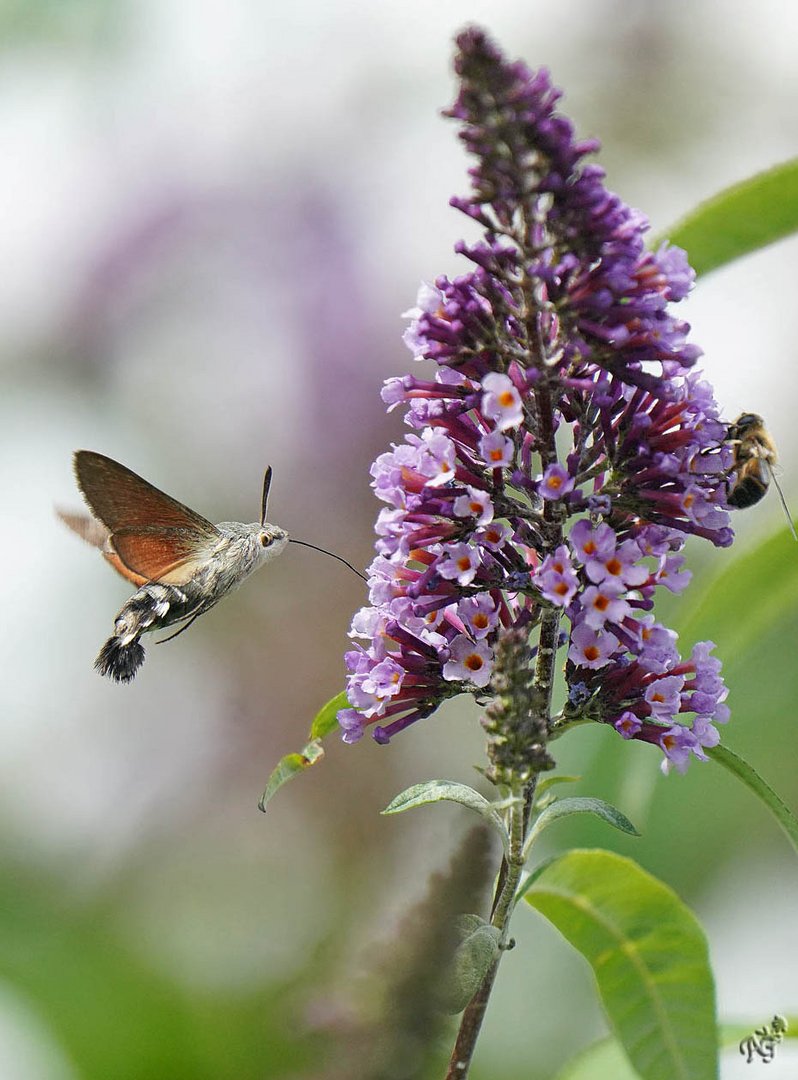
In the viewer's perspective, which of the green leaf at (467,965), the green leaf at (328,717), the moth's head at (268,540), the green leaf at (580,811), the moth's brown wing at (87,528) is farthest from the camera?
the moth's brown wing at (87,528)

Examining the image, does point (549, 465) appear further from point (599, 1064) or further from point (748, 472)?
point (599, 1064)

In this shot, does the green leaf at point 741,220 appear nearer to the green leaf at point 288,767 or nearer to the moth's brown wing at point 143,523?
the green leaf at point 288,767

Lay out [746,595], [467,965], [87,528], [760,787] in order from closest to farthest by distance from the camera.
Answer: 1. [467,965]
2. [760,787]
3. [746,595]
4. [87,528]

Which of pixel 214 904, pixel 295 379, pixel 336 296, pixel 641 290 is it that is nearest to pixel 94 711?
pixel 214 904

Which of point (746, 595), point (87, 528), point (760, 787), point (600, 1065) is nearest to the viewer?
point (760, 787)

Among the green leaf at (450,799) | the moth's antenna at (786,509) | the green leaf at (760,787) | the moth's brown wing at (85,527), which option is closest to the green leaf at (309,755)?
the green leaf at (450,799)

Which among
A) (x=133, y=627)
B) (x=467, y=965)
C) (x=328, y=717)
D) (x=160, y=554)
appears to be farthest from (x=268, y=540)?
(x=467, y=965)
